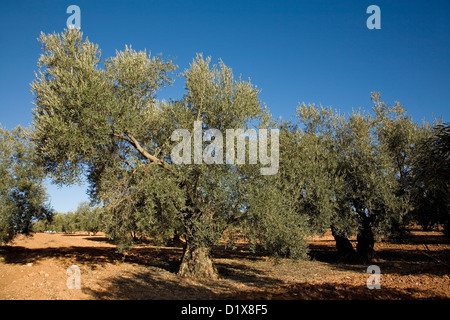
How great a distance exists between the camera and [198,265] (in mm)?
15109

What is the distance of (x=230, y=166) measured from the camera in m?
13.8

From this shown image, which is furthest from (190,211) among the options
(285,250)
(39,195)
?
(39,195)

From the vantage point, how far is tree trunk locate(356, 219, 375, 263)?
72.2ft

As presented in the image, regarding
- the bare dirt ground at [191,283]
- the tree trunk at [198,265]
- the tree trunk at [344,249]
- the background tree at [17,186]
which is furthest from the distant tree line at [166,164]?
the background tree at [17,186]

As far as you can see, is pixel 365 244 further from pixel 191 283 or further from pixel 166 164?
pixel 166 164

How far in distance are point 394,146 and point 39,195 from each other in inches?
1207

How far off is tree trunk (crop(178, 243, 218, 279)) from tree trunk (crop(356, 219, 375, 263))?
44.7 ft

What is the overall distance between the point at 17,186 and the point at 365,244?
28679 millimetres

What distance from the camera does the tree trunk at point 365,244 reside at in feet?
72.2

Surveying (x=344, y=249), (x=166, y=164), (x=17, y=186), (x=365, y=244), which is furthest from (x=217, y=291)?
(x=17, y=186)

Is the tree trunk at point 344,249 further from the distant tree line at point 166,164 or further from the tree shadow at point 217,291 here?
the tree shadow at point 217,291

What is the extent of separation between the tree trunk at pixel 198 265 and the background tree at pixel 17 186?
13.9 m

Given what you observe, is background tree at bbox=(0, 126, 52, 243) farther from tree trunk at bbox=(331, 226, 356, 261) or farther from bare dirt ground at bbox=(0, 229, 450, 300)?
tree trunk at bbox=(331, 226, 356, 261)
